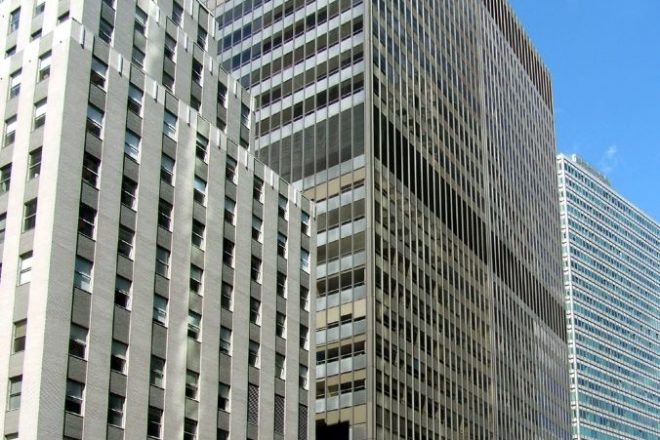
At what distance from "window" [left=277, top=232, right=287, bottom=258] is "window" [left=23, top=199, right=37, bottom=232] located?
22.1 metres

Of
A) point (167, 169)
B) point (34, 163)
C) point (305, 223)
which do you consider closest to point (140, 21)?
point (167, 169)

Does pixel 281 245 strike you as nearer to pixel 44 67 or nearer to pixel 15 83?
pixel 44 67

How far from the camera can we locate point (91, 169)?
57.8m

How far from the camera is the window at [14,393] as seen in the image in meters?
51.2

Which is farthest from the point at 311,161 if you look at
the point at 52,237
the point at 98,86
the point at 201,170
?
the point at 52,237

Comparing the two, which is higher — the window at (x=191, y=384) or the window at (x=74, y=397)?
the window at (x=191, y=384)

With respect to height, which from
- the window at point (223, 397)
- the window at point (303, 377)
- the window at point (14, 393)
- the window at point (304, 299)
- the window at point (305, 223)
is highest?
the window at point (305, 223)

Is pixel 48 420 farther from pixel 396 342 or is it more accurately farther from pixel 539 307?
pixel 539 307

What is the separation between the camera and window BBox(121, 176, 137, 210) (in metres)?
59.8

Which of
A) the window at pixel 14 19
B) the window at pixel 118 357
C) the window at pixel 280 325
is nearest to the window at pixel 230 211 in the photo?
the window at pixel 280 325

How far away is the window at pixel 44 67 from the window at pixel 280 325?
23.2 metres

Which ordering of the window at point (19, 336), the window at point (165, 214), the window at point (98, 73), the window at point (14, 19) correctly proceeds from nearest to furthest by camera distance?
the window at point (19, 336) < the window at point (98, 73) < the window at point (165, 214) < the window at point (14, 19)

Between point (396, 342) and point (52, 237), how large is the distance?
44416 millimetres

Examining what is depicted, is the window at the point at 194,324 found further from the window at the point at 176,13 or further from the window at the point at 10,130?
the window at the point at 176,13
